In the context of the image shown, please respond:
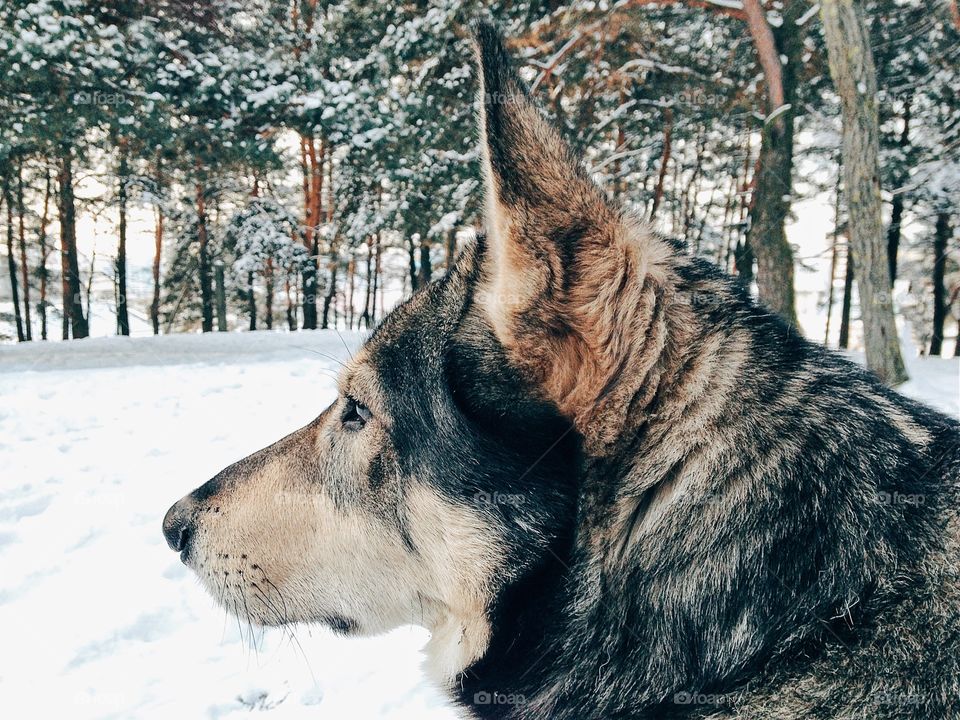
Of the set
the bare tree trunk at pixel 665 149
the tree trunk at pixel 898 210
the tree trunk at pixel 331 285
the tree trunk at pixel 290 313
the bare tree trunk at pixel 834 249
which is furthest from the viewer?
the tree trunk at pixel 290 313

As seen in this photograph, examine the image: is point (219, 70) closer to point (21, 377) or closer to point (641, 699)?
point (21, 377)

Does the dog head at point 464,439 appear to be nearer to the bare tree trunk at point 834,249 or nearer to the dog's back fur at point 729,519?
the dog's back fur at point 729,519

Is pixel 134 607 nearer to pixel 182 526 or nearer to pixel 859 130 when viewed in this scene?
pixel 182 526

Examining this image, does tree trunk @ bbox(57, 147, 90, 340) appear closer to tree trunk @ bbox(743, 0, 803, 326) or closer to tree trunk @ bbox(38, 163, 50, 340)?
tree trunk @ bbox(38, 163, 50, 340)

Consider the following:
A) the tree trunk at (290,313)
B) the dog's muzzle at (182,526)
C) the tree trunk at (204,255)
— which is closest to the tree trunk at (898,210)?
the dog's muzzle at (182,526)

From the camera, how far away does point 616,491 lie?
1572 millimetres

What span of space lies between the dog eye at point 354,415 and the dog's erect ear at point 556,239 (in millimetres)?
741

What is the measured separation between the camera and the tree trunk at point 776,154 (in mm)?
10555

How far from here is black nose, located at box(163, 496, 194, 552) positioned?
2.35 meters

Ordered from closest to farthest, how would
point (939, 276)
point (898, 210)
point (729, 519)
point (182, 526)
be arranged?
point (729, 519), point (182, 526), point (898, 210), point (939, 276)

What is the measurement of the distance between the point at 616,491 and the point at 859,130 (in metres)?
8.76

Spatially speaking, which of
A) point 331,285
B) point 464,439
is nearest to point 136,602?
point 464,439

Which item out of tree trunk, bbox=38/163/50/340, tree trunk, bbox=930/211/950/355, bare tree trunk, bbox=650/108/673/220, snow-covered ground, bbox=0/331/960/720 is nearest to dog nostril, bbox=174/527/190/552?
snow-covered ground, bbox=0/331/960/720

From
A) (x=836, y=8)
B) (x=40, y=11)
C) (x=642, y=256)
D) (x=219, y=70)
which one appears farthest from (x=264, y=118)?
(x=642, y=256)
